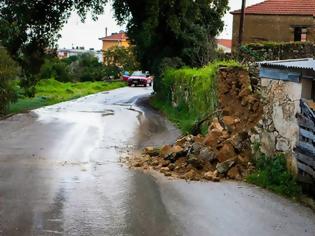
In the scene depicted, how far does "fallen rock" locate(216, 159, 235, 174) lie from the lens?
1141cm

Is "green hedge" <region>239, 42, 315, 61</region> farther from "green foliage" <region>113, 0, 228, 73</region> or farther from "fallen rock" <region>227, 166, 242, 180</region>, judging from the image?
"fallen rock" <region>227, 166, 242, 180</region>

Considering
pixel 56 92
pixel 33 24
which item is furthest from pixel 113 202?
pixel 56 92

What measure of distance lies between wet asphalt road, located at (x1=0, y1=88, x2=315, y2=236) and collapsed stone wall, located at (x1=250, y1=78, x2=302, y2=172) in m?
1.09

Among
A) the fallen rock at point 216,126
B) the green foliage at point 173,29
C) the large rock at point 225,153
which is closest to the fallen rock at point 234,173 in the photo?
the large rock at point 225,153

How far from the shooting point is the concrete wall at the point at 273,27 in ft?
143

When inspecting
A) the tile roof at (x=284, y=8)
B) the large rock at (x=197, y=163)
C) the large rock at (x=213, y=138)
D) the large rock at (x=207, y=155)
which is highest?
the tile roof at (x=284, y=8)

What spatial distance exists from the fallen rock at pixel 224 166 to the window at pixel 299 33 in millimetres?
34054

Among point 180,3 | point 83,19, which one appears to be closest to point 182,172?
point 180,3

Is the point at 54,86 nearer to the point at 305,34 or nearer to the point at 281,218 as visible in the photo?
the point at 305,34

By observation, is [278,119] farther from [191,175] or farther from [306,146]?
[191,175]

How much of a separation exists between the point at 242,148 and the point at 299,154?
2.37m

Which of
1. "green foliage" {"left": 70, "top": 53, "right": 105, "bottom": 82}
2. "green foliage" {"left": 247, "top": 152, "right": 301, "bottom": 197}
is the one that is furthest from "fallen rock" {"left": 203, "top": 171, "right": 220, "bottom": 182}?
"green foliage" {"left": 70, "top": 53, "right": 105, "bottom": 82}

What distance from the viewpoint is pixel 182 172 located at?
38.4ft

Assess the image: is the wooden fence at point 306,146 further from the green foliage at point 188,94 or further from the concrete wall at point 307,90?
the green foliage at point 188,94
